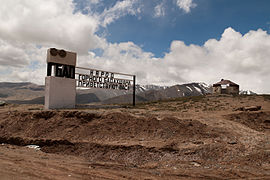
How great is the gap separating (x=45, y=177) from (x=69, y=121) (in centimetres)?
714

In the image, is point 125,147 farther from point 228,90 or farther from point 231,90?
point 231,90

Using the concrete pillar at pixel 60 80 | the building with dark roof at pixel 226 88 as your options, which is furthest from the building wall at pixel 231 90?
the concrete pillar at pixel 60 80

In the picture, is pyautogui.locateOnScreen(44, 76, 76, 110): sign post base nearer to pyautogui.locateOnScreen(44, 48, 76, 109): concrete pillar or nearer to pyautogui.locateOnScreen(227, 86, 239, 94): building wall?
pyautogui.locateOnScreen(44, 48, 76, 109): concrete pillar

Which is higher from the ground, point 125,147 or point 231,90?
point 231,90

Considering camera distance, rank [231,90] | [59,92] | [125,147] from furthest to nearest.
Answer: [231,90] < [59,92] < [125,147]

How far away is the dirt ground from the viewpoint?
6148 mm

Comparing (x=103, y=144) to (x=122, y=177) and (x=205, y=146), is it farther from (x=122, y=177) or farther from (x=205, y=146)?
(x=205, y=146)

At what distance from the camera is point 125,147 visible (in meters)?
9.16

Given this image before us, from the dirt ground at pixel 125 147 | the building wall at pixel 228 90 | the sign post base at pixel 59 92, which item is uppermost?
the building wall at pixel 228 90

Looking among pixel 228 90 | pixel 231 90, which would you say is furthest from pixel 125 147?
pixel 231 90

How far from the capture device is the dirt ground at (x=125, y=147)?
20.2ft

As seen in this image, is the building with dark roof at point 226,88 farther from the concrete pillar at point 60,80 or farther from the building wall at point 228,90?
the concrete pillar at point 60,80

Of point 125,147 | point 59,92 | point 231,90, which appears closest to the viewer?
point 125,147

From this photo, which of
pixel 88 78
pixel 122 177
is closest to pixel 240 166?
pixel 122 177
